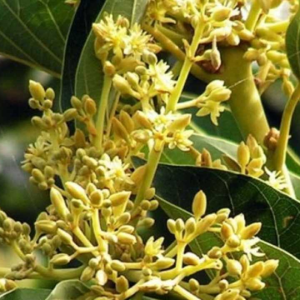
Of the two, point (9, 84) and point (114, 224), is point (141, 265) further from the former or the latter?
point (9, 84)

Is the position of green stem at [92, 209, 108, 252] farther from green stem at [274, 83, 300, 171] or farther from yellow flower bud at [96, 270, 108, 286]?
green stem at [274, 83, 300, 171]

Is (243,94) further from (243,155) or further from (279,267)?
(279,267)

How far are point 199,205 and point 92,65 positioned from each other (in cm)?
24

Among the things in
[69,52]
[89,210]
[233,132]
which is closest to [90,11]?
[69,52]

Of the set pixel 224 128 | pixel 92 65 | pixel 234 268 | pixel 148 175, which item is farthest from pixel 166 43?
pixel 224 128

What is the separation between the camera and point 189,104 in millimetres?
1023

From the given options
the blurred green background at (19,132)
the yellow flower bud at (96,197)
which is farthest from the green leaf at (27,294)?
the blurred green background at (19,132)

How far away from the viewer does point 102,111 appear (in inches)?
42.2

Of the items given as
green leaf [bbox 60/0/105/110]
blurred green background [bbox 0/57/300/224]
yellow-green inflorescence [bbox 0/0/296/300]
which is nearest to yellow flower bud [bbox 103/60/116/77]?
yellow-green inflorescence [bbox 0/0/296/300]

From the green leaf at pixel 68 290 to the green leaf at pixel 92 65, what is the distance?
0.24 meters

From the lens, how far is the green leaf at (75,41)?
1.16m

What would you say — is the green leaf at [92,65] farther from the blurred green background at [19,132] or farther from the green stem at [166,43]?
the blurred green background at [19,132]

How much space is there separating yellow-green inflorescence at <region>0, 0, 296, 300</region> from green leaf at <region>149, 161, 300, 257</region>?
0.11ft

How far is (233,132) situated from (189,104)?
677mm
